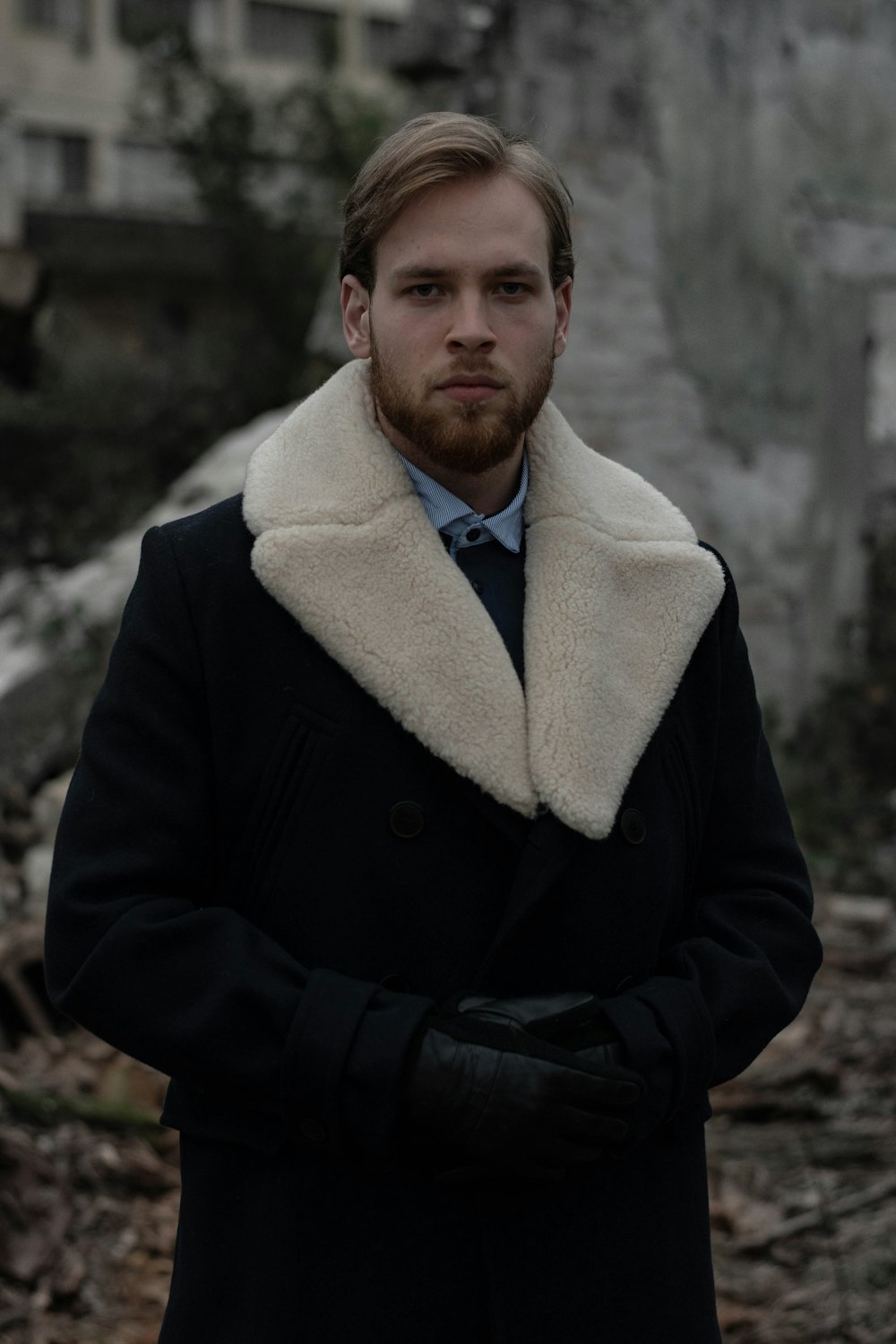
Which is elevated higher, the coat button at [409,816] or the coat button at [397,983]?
the coat button at [409,816]

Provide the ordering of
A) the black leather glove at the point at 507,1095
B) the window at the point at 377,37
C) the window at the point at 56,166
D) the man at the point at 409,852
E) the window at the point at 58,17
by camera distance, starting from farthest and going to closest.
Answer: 1. the window at the point at 377,37
2. the window at the point at 56,166
3. the window at the point at 58,17
4. the man at the point at 409,852
5. the black leather glove at the point at 507,1095

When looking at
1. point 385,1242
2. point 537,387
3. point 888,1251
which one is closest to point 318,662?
point 537,387

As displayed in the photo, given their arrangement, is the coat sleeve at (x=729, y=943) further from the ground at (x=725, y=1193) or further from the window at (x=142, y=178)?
the window at (x=142, y=178)

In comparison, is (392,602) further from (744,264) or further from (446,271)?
(744,264)

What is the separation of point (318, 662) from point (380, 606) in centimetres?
10

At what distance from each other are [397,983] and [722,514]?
17.4 ft

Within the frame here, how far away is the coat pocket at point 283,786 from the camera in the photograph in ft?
5.77

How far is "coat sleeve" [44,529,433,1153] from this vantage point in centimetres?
159

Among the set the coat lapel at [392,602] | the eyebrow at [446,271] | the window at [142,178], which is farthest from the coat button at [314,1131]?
the window at [142,178]

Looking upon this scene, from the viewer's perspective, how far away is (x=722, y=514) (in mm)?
6781

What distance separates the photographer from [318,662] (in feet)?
5.89

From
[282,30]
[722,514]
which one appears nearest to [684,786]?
[722,514]

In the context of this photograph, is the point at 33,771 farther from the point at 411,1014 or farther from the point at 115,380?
the point at 115,380

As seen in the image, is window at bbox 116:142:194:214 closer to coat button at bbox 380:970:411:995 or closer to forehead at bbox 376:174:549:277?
forehead at bbox 376:174:549:277
